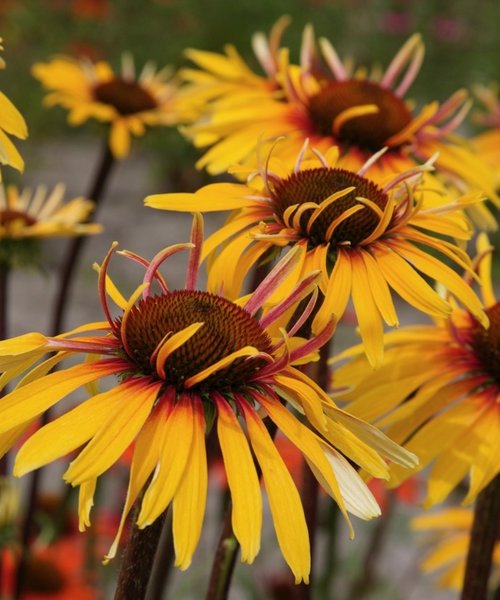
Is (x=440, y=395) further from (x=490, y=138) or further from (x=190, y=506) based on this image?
(x=490, y=138)

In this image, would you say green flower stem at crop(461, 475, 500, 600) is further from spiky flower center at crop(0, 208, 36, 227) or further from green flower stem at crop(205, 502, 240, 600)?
spiky flower center at crop(0, 208, 36, 227)

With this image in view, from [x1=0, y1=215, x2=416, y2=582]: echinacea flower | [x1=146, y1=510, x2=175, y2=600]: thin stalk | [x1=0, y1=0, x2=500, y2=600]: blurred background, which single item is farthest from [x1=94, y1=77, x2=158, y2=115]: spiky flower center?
[x1=0, y1=0, x2=500, y2=600]: blurred background

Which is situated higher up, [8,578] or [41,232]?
[41,232]

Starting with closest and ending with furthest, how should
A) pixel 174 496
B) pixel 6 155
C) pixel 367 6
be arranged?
1. pixel 174 496
2. pixel 6 155
3. pixel 367 6

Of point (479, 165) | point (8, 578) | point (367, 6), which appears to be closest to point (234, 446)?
point (479, 165)

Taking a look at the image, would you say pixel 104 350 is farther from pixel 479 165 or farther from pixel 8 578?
pixel 8 578

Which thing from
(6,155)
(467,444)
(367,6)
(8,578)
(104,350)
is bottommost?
(8,578)
